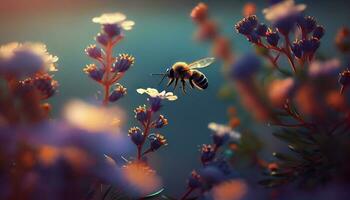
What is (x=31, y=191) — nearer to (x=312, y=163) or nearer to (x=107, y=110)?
(x=107, y=110)

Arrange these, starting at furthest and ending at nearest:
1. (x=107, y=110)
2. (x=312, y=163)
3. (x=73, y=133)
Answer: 1. (x=312, y=163)
2. (x=107, y=110)
3. (x=73, y=133)

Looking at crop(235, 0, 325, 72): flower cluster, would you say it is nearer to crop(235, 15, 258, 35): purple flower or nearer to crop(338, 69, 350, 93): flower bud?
crop(235, 15, 258, 35): purple flower

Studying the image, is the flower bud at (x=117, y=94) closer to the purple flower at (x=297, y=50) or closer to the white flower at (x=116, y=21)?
the white flower at (x=116, y=21)

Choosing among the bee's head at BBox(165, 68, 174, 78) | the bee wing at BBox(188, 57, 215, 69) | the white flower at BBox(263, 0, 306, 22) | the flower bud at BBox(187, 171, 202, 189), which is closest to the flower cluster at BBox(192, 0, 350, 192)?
the white flower at BBox(263, 0, 306, 22)

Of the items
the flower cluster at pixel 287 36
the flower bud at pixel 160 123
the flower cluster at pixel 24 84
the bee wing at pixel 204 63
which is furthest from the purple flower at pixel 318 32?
the flower cluster at pixel 24 84

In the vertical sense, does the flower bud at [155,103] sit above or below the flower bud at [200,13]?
below

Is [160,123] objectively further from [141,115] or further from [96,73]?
[96,73]

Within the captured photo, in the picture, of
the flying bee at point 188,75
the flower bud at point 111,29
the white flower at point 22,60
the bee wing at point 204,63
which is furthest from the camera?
the flying bee at point 188,75

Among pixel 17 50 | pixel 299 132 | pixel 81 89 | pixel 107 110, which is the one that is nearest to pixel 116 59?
pixel 107 110
